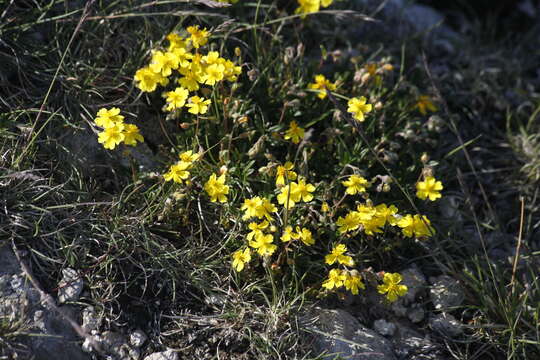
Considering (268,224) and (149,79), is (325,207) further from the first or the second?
(149,79)

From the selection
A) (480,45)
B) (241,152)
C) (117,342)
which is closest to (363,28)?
(480,45)

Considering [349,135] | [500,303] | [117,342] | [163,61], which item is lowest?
[117,342]

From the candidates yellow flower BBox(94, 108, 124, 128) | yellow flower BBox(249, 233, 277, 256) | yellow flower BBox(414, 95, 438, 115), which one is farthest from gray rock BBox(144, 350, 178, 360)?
yellow flower BBox(414, 95, 438, 115)

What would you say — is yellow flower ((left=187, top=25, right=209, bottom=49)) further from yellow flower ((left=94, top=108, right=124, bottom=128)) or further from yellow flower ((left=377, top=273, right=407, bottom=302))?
yellow flower ((left=377, top=273, right=407, bottom=302))

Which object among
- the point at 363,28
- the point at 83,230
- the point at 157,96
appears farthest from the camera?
the point at 363,28

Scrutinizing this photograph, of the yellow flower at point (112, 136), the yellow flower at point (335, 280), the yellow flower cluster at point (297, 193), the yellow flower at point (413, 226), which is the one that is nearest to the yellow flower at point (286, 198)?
the yellow flower cluster at point (297, 193)

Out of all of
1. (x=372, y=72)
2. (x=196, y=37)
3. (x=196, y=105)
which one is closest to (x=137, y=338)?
(x=196, y=105)

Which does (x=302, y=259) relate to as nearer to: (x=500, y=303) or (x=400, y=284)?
(x=400, y=284)

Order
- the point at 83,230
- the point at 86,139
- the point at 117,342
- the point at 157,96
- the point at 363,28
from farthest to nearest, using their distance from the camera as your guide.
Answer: the point at 363,28 → the point at 157,96 → the point at 86,139 → the point at 83,230 → the point at 117,342

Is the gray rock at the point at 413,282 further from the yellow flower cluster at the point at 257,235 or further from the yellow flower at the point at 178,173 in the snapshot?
the yellow flower at the point at 178,173
